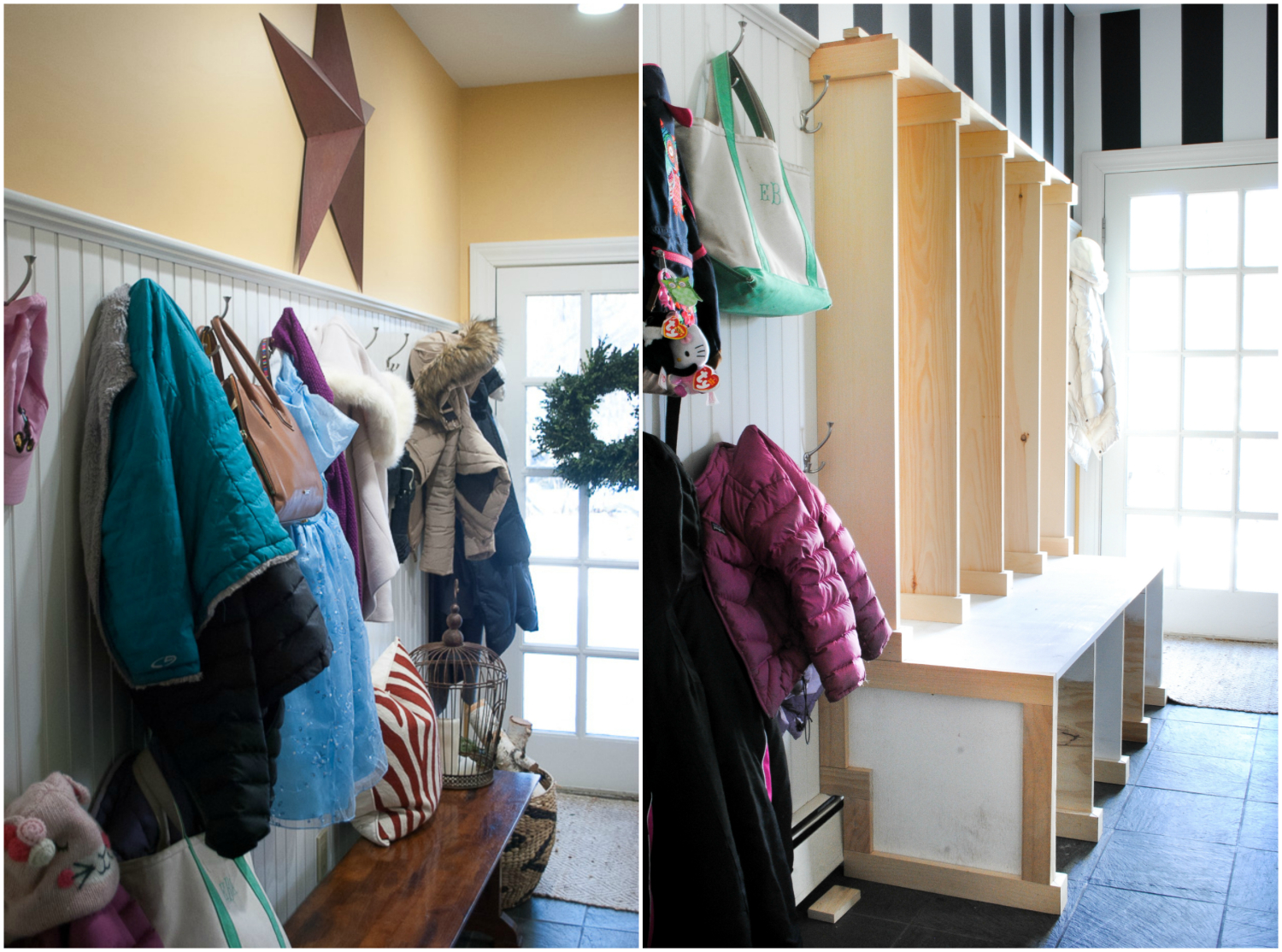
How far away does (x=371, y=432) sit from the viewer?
1.30 meters

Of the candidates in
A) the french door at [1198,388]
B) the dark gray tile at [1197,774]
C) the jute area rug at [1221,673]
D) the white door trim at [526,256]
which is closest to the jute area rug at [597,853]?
the white door trim at [526,256]

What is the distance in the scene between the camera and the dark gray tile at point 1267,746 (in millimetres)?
2391

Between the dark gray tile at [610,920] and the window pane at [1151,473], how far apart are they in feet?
10.9

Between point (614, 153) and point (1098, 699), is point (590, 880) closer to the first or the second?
point (614, 153)

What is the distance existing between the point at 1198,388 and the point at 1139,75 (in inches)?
49.7

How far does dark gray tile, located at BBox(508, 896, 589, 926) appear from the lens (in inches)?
40.8

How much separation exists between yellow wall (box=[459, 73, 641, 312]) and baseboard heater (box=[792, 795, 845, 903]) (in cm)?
113

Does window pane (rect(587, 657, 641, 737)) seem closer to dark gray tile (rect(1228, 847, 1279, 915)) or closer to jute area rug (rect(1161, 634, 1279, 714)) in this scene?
dark gray tile (rect(1228, 847, 1279, 915))

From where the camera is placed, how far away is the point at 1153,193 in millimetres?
3625

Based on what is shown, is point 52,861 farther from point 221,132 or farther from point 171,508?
point 221,132

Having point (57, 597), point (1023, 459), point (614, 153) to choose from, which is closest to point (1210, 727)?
point (1023, 459)

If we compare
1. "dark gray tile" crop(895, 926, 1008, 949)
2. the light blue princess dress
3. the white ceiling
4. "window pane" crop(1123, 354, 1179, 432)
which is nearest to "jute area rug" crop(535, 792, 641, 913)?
the light blue princess dress

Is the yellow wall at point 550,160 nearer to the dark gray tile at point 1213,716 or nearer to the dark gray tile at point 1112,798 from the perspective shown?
the dark gray tile at point 1112,798

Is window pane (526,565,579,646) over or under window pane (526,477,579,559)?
under
